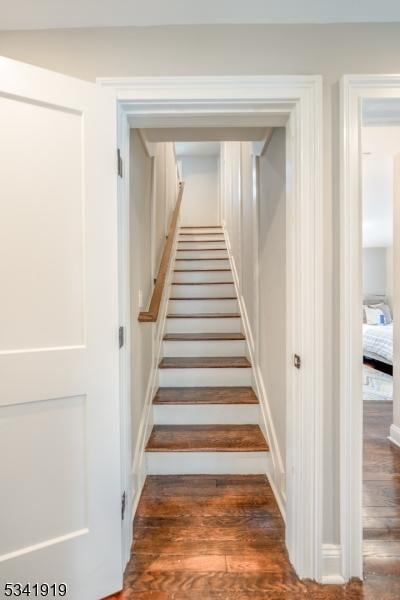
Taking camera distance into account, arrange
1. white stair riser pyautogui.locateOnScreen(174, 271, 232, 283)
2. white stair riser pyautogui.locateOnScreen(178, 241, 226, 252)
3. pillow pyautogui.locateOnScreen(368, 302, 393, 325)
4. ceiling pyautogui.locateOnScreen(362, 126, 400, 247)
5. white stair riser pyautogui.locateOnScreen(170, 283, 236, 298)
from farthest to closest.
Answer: pillow pyautogui.locateOnScreen(368, 302, 393, 325) → white stair riser pyautogui.locateOnScreen(178, 241, 226, 252) → white stair riser pyautogui.locateOnScreen(174, 271, 232, 283) → white stair riser pyautogui.locateOnScreen(170, 283, 236, 298) → ceiling pyautogui.locateOnScreen(362, 126, 400, 247)

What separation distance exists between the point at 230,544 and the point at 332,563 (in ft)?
1.50

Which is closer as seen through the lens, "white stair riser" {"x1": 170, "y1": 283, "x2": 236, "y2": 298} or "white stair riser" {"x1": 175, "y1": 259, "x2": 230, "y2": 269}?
"white stair riser" {"x1": 170, "y1": 283, "x2": 236, "y2": 298}

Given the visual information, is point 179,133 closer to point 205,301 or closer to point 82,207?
point 82,207

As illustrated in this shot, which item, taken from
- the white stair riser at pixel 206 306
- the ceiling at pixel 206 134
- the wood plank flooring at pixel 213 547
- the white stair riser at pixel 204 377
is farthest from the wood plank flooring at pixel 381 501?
the ceiling at pixel 206 134

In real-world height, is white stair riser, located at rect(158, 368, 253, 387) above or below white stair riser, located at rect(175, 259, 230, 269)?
below

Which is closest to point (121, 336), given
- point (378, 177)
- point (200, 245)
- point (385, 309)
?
point (200, 245)

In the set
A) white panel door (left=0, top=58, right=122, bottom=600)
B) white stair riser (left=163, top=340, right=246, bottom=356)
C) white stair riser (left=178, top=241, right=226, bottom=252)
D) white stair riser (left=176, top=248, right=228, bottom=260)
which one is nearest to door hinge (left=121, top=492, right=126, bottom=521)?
white panel door (left=0, top=58, right=122, bottom=600)

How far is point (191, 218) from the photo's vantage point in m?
6.43

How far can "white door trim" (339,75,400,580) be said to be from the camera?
136 cm

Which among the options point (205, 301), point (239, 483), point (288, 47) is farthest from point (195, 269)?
point (288, 47)

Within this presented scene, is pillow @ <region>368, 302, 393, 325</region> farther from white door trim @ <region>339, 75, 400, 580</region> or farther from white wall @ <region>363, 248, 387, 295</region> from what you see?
white door trim @ <region>339, 75, 400, 580</region>

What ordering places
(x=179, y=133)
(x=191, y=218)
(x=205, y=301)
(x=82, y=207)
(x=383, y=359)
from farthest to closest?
(x=191, y=218), (x=383, y=359), (x=205, y=301), (x=179, y=133), (x=82, y=207)

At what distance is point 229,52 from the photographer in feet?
4.53

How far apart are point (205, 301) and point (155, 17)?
8.22 ft
